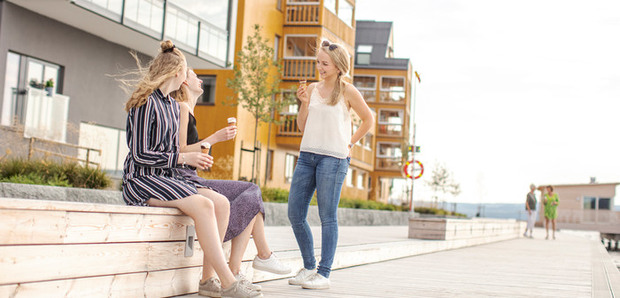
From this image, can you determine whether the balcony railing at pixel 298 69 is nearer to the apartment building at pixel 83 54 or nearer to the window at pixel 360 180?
the apartment building at pixel 83 54

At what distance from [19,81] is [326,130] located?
11.9m

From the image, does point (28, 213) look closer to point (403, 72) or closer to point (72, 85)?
point (72, 85)

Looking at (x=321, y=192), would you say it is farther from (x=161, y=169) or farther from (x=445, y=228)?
(x=445, y=228)

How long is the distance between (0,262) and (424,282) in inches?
157

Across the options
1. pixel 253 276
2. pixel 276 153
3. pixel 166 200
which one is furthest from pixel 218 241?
pixel 276 153

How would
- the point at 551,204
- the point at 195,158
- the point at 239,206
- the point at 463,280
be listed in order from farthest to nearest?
1. the point at 551,204
2. the point at 463,280
3. the point at 239,206
4. the point at 195,158

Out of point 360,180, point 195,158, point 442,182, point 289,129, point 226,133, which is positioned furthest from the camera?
point 442,182

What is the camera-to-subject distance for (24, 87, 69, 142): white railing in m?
14.5

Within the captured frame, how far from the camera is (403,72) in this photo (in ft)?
164

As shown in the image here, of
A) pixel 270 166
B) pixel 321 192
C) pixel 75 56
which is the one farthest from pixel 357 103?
pixel 270 166

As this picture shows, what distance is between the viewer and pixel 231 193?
4500mm

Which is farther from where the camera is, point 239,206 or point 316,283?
point 316,283

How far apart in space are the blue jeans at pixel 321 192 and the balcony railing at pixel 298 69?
2228 centimetres

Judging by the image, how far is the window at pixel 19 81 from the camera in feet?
47.1
